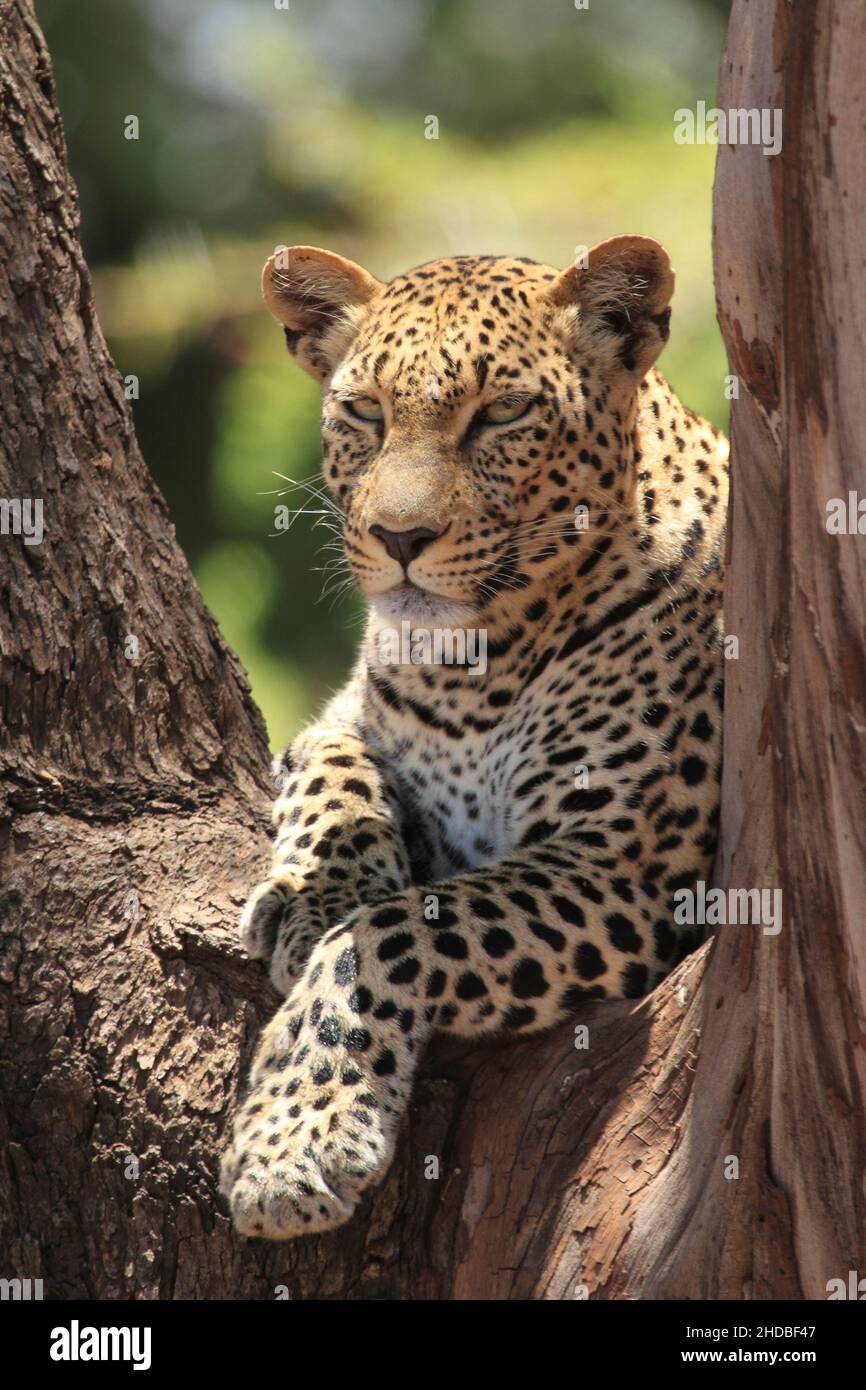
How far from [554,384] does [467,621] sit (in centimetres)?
81

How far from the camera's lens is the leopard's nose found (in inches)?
207

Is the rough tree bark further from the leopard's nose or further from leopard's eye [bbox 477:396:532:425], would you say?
leopard's eye [bbox 477:396:532:425]

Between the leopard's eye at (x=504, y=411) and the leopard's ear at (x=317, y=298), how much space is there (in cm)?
79

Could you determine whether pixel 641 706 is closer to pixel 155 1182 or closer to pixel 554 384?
pixel 554 384

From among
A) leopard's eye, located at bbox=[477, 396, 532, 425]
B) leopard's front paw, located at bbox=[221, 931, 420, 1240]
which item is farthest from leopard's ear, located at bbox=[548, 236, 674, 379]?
leopard's front paw, located at bbox=[221, 931, 420, 1240]

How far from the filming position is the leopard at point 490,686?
486 centimetres

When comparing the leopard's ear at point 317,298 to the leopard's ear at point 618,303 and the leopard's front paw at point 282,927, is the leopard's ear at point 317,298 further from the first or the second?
the leopard's front paw at point 282,927

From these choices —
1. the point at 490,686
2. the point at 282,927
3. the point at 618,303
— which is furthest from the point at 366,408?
the point at 282,927

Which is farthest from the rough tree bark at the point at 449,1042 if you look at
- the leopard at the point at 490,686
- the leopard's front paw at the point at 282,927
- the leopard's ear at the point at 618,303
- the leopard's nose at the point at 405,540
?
the leopard's ear at the point at 618,303

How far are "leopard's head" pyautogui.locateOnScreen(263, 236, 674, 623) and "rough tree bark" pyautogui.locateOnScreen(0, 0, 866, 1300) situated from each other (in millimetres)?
824

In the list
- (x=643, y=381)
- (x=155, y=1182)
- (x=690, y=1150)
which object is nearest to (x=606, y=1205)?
(x=690, y=1150)

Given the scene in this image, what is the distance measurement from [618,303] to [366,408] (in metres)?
0.89

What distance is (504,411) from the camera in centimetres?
544

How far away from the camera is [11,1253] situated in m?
4.84
